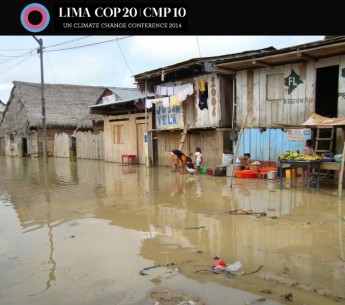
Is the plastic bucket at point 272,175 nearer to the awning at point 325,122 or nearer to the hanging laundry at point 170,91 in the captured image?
the awning at point 325,122

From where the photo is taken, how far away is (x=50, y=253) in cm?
579

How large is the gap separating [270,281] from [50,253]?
3.47 metres

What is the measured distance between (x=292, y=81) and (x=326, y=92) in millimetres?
1849

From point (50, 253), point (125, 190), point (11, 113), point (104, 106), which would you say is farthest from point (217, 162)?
point (11, 113)

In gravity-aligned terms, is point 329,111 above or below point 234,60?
below

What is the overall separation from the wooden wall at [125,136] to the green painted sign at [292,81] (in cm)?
868

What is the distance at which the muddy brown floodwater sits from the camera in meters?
4.25

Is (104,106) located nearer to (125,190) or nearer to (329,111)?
(125,190)

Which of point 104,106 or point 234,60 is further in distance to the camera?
point 104,106

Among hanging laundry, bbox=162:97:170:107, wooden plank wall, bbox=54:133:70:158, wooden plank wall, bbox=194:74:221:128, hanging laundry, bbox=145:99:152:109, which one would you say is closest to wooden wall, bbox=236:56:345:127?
wooden plank wall, bbox=194:74:221:128

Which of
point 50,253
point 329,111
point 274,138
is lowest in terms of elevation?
point 50,253

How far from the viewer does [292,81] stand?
44.8 feet

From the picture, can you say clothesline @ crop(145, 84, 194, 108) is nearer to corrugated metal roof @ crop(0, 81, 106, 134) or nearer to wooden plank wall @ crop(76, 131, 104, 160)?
wooden plank wall @ crop(76, 131, 104, 160)

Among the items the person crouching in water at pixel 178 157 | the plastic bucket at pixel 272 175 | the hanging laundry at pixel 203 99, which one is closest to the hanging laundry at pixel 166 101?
the hanging laundry at pixel 203 99
